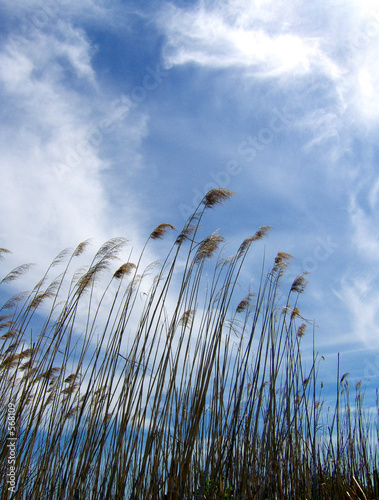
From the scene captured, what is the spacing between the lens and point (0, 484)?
103 inches

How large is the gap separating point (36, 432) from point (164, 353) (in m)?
1.15

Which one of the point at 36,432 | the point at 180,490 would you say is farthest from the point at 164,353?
the point at 36,432

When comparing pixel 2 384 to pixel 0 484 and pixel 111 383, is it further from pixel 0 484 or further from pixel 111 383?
pixel 111 383

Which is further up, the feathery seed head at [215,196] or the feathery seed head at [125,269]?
the feathery seed head at [215,196]

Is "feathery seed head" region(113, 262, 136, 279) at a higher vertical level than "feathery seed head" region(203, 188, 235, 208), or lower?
lower

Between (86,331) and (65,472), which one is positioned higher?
(86,331)

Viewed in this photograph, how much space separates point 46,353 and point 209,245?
1.63 metres

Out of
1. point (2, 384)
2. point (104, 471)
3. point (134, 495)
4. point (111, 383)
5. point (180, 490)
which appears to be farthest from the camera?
point (2, 384)

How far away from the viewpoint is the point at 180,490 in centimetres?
198

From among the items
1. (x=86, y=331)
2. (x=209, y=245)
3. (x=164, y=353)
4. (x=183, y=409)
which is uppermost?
(x=209, y=245)

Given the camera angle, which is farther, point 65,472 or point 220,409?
point 220,409

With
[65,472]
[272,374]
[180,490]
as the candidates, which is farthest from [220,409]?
[65,472]

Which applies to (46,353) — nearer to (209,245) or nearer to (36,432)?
(36,432)

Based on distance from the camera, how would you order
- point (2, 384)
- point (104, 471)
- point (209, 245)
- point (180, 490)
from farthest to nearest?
1. point (2, 384)
2. point (209, 245)
3. point (104, 471)
4. point (180, 490)
